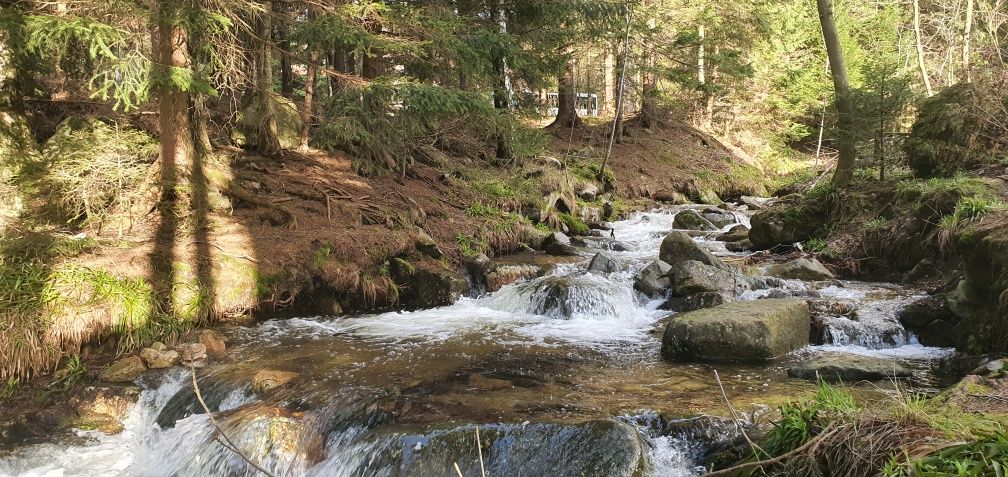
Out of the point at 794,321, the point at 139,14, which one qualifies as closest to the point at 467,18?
the point at 139,14

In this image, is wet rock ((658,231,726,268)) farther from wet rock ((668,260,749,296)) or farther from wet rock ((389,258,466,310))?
wet rock ((389,258,466,310))

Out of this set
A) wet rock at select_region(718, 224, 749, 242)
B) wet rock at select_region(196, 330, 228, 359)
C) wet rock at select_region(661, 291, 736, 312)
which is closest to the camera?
wet rock at select_region(196, 330, 228, 359)

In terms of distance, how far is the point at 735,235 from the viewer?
14.9 m

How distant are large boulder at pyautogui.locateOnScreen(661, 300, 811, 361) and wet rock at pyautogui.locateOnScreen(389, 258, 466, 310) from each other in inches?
161

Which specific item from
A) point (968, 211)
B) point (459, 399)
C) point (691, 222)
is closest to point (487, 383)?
point (459, 399)

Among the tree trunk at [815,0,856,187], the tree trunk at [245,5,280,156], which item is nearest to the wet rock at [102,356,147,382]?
the tree trunk at [245,5,280,156]

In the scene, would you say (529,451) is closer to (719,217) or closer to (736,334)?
(736,334)

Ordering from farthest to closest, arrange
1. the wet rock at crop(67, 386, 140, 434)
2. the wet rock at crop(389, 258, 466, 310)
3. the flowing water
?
the wet rock at crop(389, 258, 466, 310) < the wet rock at crop(67, 386, 140, 434) < the flowing water

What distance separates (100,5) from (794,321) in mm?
9533

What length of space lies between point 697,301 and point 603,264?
2370mm

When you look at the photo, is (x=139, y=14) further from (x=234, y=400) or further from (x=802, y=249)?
(x=802, y=249)

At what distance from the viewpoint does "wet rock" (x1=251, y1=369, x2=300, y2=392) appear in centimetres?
650

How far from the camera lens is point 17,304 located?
6785 mm

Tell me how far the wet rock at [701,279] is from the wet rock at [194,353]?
22.8 feet
